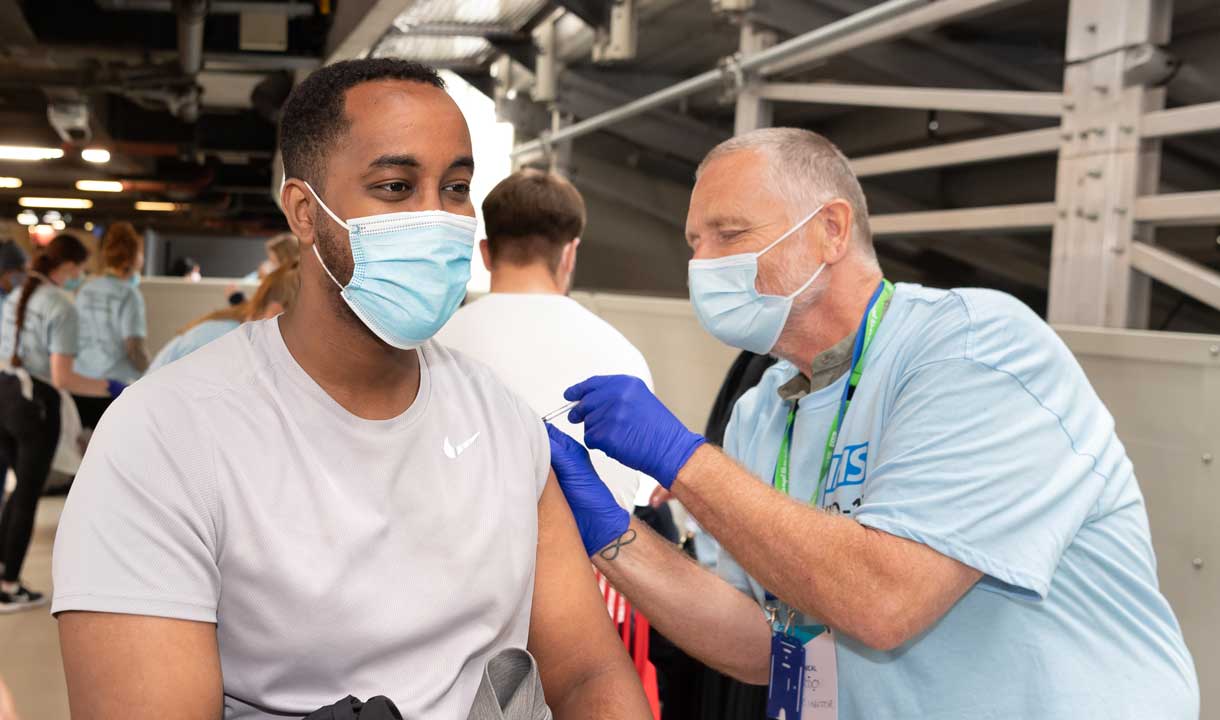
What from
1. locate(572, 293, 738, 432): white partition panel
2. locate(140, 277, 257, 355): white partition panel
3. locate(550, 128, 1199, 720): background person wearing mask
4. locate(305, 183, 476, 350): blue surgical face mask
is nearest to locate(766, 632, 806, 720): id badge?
locate(550, 128, 1199, 720): background person wearing mask

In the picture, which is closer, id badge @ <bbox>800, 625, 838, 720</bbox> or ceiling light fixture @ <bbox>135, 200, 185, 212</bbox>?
id badge @ <bbox>800, 625, 838, 720</bbox>

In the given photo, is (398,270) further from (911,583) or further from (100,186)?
(100,186)

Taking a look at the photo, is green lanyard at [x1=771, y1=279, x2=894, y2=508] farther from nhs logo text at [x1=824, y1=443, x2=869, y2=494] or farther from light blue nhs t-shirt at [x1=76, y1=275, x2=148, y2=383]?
light blue nhs t-shirt at [x1=76, y1=275, x2=148, y2=383]

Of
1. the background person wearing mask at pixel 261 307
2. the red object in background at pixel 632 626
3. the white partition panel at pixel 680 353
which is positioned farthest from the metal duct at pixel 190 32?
the red object in background at pixel 632 626

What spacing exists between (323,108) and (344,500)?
503mm

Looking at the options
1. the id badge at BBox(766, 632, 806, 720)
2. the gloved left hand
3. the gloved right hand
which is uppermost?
the gloved left hand

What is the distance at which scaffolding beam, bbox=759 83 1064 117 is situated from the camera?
2.98 metres

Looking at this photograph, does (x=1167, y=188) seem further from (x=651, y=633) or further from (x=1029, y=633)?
(x=1029, y=633)

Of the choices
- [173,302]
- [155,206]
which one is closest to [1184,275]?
[173,302]

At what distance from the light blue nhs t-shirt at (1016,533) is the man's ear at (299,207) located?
843mm

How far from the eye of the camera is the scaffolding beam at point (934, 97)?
9.77ft

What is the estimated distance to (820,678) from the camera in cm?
164

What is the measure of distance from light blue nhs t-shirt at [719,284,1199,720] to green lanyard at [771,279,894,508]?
0.35ft

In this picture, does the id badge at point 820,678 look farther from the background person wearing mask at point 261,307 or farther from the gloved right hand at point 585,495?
the background person wearing mask at point 261,307
